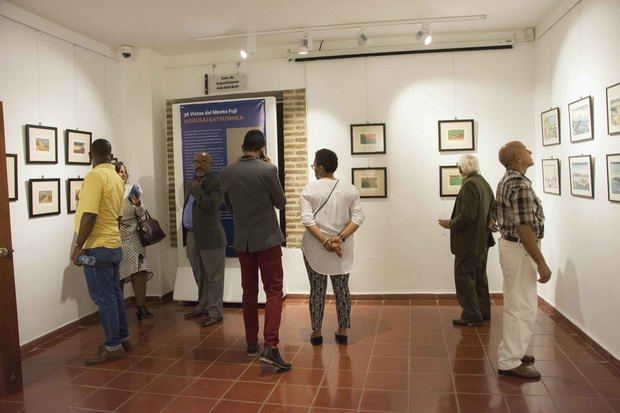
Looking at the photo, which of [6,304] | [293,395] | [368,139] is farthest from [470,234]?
[6,304]

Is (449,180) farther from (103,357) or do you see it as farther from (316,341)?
(103,357)

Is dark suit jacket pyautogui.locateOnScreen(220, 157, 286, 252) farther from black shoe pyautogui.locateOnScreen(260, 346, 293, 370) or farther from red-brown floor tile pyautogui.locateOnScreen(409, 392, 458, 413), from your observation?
red-brown floor tile pyautogui.locateOnScreen(409, 392, 458, 413)

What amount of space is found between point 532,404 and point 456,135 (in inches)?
130

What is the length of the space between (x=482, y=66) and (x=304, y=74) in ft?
6.77

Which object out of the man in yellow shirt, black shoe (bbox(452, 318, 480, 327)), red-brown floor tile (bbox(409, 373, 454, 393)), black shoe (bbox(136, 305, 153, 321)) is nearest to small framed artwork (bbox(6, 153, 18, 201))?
the man in yellow shirt

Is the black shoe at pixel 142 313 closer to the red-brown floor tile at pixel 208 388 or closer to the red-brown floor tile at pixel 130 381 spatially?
the red-brown floor tile at pixel 130 381

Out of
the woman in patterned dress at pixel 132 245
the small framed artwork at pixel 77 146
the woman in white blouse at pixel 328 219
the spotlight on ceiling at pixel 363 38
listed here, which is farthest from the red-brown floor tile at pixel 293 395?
the spotlight on ceiling at pixel 363 38

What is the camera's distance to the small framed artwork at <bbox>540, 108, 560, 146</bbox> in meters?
4.79

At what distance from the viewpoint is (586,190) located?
410 centimetres

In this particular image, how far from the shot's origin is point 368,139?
5.71m

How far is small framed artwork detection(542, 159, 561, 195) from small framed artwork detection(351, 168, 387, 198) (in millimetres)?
1709

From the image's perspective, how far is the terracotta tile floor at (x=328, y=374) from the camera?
3.12 m

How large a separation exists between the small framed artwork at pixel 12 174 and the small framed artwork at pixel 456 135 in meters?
4.33

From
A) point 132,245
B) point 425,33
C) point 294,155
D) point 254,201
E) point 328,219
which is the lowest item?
point 132,245
